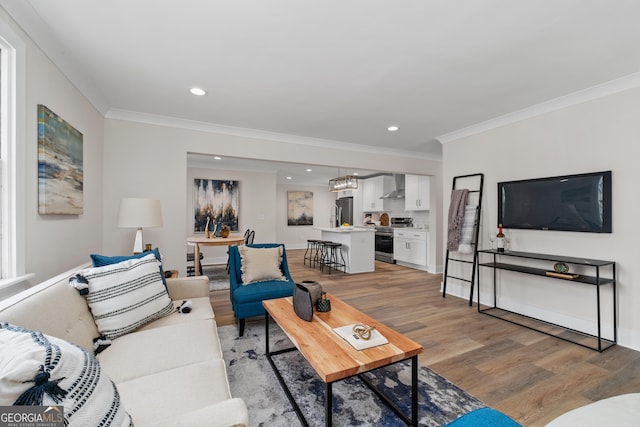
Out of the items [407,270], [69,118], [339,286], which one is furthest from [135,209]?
[407,270]

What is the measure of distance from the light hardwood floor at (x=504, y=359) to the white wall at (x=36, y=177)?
1608 millimetres

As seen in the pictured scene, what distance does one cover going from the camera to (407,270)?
6.16 metres

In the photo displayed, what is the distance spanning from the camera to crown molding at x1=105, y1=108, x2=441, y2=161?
341 centimetres

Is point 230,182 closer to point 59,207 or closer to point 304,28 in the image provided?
point 59,207

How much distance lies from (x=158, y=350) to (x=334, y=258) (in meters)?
5.00

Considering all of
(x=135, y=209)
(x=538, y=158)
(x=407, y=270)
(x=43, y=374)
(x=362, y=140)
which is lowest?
(x=407, y=270)

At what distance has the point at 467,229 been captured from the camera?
397 centimetres

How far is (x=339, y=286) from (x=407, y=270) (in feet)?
6.89

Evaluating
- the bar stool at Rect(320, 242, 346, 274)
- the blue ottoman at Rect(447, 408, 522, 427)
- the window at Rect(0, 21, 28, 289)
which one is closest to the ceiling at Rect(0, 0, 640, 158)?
the window at Rect(0, 21, 28, 289)

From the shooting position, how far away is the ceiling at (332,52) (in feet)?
5.70

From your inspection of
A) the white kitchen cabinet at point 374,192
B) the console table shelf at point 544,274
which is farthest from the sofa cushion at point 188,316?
the white kitchen cabinet at point 374,192

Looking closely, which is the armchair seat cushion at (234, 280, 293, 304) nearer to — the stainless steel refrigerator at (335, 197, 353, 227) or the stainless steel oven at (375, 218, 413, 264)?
the stainless steel oven at (375, 218, 413, 264)

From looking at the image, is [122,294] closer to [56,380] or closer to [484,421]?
[56,380]

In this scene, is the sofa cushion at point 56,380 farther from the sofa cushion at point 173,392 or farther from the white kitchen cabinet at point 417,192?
the white kitchen cabinet at point 417,192
